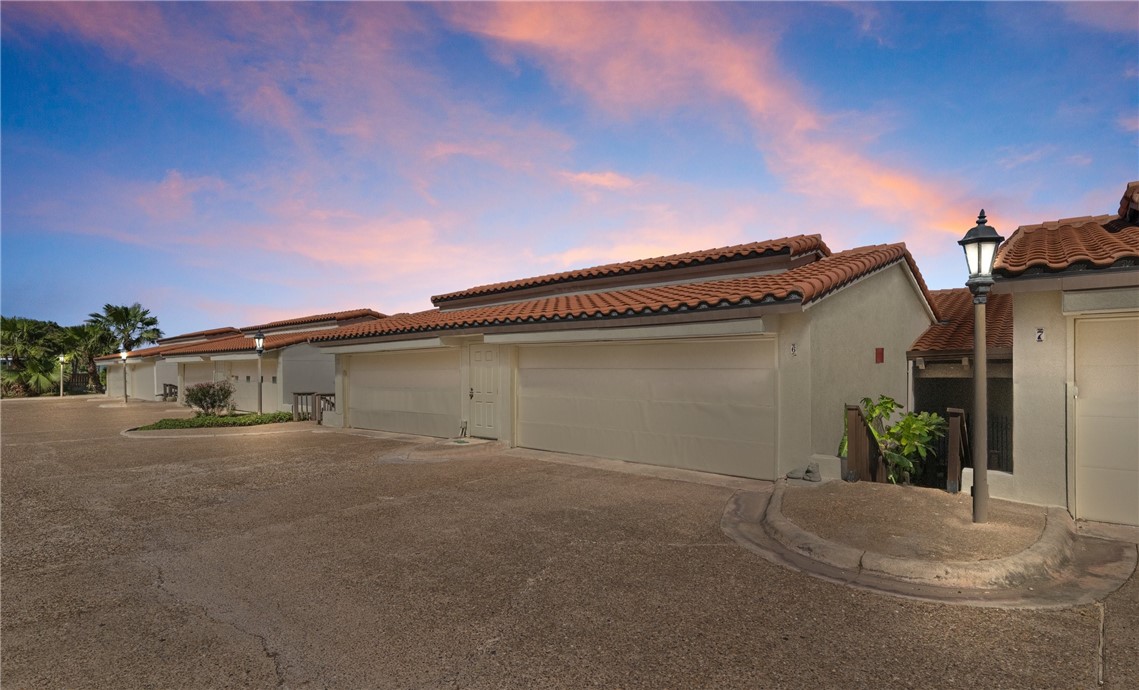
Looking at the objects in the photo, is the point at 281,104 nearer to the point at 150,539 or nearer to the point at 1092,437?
the point at 150,539

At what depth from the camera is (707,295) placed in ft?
29.0

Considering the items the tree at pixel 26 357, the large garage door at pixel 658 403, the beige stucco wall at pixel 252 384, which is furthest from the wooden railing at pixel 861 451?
the tree at pixel 26 357

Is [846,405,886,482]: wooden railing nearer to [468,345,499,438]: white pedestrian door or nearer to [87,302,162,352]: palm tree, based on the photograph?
[468,345,499,438]: white pedestrian door

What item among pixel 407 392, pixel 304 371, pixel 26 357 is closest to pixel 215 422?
pixel 304 371

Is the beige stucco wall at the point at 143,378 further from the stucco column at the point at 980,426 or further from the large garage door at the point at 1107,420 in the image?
the large garage door at the point at 1107,420

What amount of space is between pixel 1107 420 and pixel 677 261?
7493 millimetres

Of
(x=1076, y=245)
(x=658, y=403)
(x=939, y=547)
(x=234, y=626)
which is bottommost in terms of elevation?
(x=234, y=626)

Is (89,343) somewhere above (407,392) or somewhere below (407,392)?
above

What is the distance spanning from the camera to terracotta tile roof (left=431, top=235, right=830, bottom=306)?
1056cm

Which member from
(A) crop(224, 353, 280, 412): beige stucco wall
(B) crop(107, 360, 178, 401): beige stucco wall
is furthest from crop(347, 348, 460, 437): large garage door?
(B) crop(107, 360, 178, 401): beige stucco wall

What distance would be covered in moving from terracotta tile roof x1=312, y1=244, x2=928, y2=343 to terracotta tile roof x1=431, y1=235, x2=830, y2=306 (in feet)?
1.47

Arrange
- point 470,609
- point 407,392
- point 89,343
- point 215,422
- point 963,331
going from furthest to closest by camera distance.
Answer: point 89,343 → point 215,422 → point 407,392 → point 963,331 → point 470,609

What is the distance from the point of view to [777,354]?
8016 millimetres

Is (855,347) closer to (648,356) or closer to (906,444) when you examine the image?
(906,444)
